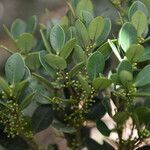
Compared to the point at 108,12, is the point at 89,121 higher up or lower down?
lower down

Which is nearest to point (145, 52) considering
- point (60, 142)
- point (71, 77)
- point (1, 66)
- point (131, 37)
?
point (131, 37)

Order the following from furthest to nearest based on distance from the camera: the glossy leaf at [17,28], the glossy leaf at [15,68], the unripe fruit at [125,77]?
1. the glossy leaf at [17,28]
2. the glossy leaf at [15,68]
3. the unripe fruit at [125,77]

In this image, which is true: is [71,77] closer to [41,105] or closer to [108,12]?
[41,105]

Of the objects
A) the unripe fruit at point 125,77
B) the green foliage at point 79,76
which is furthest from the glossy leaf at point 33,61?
the unripe fruit at point 125,77

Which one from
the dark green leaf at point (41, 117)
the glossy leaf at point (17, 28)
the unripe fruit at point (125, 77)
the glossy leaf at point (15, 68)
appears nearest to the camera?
the unripe fruit at point (125, 77)

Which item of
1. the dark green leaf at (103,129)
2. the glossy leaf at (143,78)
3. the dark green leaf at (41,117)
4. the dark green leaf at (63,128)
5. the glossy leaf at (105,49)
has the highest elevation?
the glossy leaf at (105,49)

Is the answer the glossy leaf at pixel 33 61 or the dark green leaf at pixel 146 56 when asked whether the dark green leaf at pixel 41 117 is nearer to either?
the glossy leaf at pixel 33 61

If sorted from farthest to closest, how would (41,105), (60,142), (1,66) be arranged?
(1,66), (60,142), (41,105)

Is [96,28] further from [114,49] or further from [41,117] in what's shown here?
[41,117]

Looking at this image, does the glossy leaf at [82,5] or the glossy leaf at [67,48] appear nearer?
the glossy leaf at [67,48]
